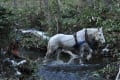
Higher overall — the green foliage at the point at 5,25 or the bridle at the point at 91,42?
the green foliage at the point at 5,25

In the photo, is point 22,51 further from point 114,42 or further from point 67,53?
point 114,42

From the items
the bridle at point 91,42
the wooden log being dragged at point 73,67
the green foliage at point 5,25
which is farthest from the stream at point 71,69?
the green foliage at point 5,25

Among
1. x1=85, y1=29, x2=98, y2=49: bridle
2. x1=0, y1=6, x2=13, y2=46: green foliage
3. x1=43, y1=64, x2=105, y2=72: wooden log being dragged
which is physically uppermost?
x1=0, y1=6, x2=13, y2=46: green foliage

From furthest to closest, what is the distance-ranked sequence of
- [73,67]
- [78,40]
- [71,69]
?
[78,40] < [73,67] < [71,69]

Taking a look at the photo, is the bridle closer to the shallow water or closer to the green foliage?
the shallow water

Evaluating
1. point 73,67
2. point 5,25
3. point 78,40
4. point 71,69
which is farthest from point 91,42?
point 5,25

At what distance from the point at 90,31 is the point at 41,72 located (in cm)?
304

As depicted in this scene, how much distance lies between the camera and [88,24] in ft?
61.1

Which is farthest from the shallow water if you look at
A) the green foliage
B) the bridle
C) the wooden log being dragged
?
the green foliage

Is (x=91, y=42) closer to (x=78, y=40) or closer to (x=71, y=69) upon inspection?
(x=78, y=40)

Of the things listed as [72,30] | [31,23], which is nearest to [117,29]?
[72,30]

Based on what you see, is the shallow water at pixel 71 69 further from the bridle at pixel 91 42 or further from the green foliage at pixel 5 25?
the green foliage at pixel 5 25

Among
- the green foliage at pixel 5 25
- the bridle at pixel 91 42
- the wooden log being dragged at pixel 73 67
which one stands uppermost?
the green foliage at pixel 5 25

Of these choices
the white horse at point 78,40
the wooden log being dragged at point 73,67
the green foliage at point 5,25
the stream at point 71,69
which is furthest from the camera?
the green foliage at point 5,25
